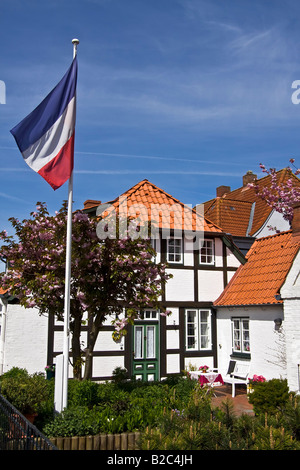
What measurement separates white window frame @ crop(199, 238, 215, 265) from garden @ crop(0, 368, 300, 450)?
665 cm

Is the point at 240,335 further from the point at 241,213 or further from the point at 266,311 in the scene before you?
the point at 241,213

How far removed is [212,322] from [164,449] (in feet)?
42.9

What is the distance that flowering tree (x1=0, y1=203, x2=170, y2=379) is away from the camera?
934cm

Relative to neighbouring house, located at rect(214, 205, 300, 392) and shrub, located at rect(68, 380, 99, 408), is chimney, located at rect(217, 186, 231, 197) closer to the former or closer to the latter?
neighbouring house, located at rect(214, 205, 300, 392)

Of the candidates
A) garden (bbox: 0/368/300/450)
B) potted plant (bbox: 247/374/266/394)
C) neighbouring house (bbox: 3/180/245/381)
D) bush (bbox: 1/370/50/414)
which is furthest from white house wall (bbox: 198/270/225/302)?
bush (bbox: 1/370/50/414)

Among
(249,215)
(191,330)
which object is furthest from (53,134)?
(249,215)

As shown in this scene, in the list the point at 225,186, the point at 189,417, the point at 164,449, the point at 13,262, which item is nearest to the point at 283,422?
the point at 189,417

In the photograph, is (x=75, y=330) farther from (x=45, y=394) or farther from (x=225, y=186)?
(x=225, y=186)

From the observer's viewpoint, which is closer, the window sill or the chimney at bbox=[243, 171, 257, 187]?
the window sill

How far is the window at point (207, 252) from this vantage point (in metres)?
17.4

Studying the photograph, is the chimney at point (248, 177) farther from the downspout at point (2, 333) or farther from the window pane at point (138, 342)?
the downspout at point (2, 333)

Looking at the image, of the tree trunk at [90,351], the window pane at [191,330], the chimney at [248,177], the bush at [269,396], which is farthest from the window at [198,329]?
the chimney at [248,177]

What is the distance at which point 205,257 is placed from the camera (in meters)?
17.4

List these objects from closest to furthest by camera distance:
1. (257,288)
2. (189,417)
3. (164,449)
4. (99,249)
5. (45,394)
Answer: (164,449) < (189,417) < (45,394) < (99,249) < (257,288)
